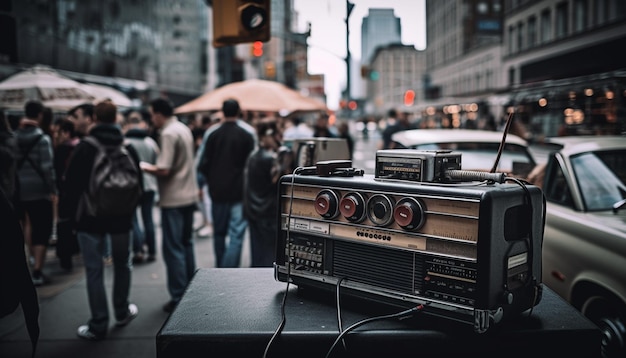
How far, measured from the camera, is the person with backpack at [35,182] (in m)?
6.71

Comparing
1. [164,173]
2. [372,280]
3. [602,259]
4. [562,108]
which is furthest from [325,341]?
[562,108]

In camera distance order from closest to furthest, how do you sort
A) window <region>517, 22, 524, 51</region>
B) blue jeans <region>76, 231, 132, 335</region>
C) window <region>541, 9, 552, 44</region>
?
blue jeans <region>76, 231, 132, 335</region> < window <region>541, 9, 552, 44</region> < window <region>517, 22, 524, 51</region>

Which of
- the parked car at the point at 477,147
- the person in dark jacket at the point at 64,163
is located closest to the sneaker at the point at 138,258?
the person in dark jacket at the point at 64,163

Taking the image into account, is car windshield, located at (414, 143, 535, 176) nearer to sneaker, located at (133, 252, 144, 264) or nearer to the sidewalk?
the sidewalk

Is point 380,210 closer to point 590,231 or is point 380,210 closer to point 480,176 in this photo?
point 480,176

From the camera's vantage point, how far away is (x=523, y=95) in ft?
90.1

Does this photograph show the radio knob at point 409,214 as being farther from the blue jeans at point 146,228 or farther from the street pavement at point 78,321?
the blue jeans at point 146,228

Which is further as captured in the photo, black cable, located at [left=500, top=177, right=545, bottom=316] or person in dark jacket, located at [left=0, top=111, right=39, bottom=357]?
person in dark jacket, located at [left=0, top=111, right=39, bottom=357]

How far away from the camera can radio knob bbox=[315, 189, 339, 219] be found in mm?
2215

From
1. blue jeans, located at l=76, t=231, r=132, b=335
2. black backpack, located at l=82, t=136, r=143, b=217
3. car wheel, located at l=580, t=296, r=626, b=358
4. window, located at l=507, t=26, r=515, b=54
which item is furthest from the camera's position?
window, located at l=507, t=26, r=515, b=54

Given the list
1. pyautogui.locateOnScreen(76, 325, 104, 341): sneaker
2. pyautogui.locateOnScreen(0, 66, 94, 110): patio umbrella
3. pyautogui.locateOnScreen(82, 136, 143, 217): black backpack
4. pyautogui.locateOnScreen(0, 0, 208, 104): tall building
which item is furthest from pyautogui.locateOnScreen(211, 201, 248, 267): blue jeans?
pyautogui.locateOnScreen(0, 66, 94, 110): patio umbrella

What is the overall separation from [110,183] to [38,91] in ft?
17.4

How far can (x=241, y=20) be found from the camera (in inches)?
251

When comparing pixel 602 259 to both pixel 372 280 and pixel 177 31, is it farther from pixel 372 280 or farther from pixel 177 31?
pixel 177 31
